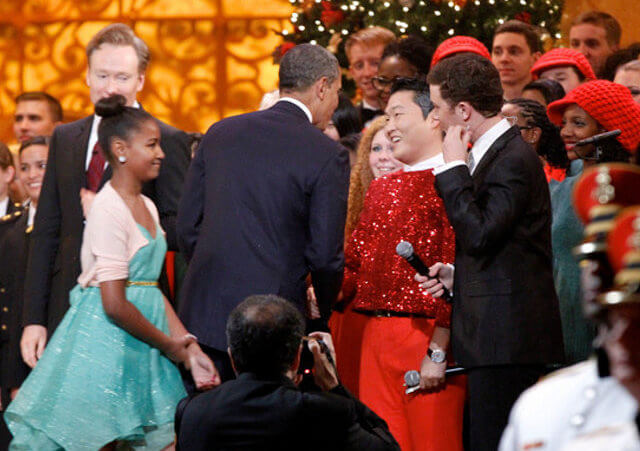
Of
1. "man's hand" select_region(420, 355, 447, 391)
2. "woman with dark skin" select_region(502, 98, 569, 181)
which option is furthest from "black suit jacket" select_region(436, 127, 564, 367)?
"woman with dark skin" select_region(502, 98, 569, 181)

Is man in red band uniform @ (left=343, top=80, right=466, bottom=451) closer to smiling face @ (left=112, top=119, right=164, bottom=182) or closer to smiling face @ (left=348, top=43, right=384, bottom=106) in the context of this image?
smiling face @ (left=112, top=119, right=164, bottom=182)

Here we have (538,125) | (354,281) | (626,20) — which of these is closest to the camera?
(354,281)

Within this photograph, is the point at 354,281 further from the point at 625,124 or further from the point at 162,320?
the point at 625,124

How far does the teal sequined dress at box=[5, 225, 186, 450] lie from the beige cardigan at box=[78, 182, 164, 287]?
0.04m

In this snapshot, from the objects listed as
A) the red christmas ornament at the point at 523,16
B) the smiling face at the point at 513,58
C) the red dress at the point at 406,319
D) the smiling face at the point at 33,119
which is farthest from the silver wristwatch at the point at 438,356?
the smiling face at the point at 33,119

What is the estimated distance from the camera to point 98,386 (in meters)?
3.79

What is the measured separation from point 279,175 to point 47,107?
4157 millimetres

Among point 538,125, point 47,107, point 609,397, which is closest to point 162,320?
point 538,125

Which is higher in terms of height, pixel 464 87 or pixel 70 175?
pixel 464 87

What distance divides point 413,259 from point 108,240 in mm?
1055

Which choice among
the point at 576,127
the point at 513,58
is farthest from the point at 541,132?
the point at 513,58

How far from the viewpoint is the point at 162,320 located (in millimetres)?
3982

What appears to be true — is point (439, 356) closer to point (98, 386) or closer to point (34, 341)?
point (98, 386)

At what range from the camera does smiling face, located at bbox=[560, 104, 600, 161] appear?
4469 mm
